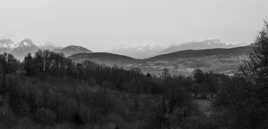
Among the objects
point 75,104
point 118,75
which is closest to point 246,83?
point 75,104

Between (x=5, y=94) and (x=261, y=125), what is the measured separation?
3784cm

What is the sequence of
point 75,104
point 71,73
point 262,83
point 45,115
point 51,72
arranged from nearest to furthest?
point 262,83 < point 45,115 < point 75,104 < point 51,72 < point 71,73

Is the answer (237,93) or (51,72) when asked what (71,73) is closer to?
(51,72)

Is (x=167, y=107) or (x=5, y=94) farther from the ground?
(x=5, y=94)

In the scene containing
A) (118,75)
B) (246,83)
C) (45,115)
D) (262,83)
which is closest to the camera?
(262,83)

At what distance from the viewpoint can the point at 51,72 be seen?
8375 cm

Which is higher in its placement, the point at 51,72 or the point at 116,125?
the point at 51,72

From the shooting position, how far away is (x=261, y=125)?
43.9 ft

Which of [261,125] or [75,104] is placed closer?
[261,125]

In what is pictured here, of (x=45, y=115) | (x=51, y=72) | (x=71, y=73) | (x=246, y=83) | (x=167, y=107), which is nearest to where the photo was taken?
(x=246, y=83)

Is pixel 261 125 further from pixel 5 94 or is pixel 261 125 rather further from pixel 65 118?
pixel 5 94

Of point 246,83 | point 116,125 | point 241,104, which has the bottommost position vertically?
point 116,125

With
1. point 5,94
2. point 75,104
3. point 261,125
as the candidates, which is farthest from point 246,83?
point 5,94

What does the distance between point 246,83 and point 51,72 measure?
77923mm
